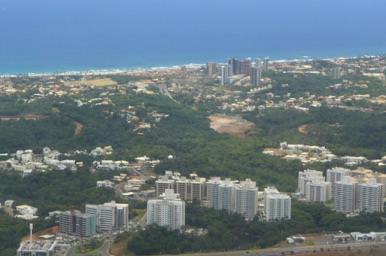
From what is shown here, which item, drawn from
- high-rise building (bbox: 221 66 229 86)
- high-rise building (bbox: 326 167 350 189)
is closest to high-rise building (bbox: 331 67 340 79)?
high-rise building (bbox: 221 66 229 86)

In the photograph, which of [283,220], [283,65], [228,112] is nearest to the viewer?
[283,220]

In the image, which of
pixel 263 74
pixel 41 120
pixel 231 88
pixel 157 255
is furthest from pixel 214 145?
pixel 263 74

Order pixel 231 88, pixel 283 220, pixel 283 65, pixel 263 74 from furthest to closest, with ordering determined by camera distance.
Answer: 1. pixel 283 65
2. pixel 263 74
3. pixel 231 88
4. pixel 283 220

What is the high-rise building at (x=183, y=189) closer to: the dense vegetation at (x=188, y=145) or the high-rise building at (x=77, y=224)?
the dense vegetation at (x=188, y=145)

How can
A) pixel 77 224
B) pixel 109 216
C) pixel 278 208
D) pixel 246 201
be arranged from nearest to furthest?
pixel 77 224 < pixel 109 216 < pixel 278 208 < pixel 246 201

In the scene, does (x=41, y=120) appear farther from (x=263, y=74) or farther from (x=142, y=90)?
(x=263, y=74)

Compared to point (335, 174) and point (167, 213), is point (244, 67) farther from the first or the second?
point (167, 213)

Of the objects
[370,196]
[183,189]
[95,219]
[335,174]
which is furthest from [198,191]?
[370,196]

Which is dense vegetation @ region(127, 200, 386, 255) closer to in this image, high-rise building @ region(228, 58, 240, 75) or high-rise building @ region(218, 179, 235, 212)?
high-rise building @ region(218, 179, 235, 212)
